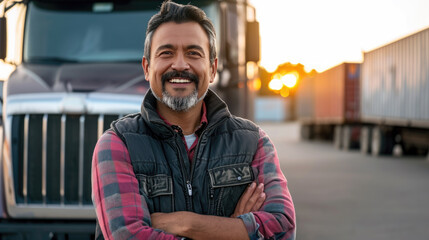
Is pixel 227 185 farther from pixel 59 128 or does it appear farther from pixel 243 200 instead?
pixel 59 128

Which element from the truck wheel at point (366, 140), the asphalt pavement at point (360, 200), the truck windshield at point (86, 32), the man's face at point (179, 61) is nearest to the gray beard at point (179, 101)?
the man's face at point (179, 61)

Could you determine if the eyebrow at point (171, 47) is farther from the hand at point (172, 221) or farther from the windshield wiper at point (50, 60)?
the windshield wiper at point (50, 60)

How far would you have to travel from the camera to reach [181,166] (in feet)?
8.67

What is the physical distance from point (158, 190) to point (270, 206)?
54 centimetres

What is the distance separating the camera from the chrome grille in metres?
4.39

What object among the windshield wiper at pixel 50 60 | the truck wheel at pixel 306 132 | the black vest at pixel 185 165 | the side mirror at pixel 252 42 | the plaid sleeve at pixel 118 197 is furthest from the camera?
the truck wheel at pixel 306 132

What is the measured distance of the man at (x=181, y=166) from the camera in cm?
255

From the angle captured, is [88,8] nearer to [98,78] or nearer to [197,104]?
[98,78]

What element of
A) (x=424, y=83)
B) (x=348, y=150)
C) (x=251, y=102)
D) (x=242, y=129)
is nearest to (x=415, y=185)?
(x=424, y=83)

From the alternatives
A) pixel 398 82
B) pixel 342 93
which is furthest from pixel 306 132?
pixel 398 82

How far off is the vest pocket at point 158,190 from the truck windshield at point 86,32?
2.87 m

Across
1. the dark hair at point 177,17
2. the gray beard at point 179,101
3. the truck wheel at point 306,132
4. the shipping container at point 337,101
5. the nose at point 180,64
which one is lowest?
the truck wheel at point 306,132

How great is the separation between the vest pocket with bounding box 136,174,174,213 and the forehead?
59 cm

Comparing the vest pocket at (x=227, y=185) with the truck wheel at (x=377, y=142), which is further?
the truck wheel at (x=377, y=142)
